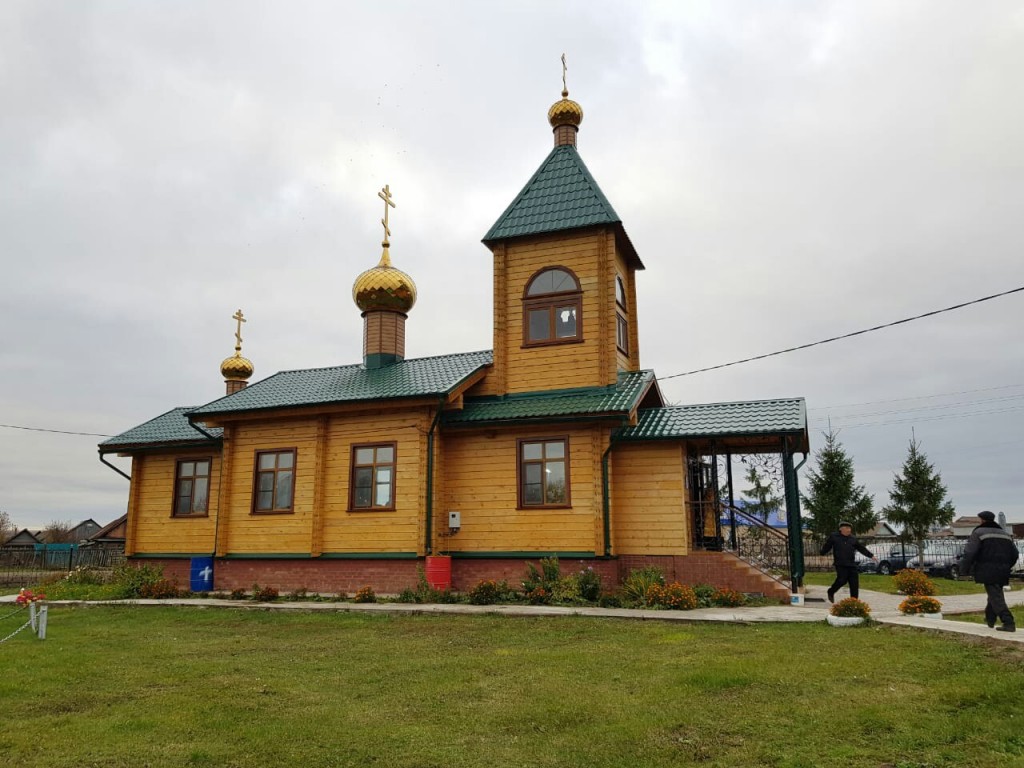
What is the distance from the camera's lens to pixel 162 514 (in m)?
19.5

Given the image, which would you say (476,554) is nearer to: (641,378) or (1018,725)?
(641,378)

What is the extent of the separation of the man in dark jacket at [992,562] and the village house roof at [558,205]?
9323 mm

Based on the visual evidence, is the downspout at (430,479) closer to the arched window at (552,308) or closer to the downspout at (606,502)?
the arched window at (552,308)

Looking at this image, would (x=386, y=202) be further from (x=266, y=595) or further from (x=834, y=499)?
(x=834, y=499)

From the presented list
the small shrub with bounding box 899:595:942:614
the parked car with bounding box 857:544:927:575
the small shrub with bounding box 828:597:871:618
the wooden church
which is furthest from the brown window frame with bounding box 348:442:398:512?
the parked car with bounding box 857:544:927:575

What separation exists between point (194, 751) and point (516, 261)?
1336 cm

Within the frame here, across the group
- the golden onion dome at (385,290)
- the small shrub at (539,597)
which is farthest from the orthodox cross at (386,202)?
the small shrub at (539,597)

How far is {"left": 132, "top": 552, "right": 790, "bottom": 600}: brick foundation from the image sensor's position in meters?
14.4

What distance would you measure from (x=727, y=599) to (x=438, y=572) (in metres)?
5.42

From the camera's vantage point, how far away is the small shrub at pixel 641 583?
13659 mm

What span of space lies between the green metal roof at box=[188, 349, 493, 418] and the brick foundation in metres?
3.38

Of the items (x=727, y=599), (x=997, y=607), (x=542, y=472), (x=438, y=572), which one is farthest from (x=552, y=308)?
(x=997, y=607)

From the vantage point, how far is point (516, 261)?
1764 cm

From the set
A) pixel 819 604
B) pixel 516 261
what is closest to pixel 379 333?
pixel 516 261
